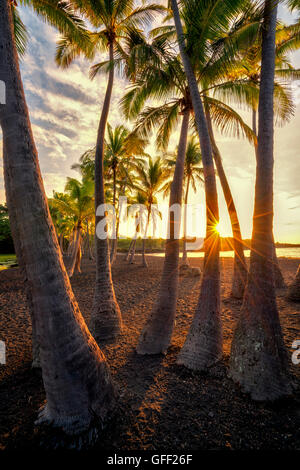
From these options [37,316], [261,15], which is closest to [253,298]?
[37,316]

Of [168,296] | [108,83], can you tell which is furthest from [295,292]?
[108,83]

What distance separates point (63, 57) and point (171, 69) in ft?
14.5

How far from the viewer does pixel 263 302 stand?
3461 millimetres

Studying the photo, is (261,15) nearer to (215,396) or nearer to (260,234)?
(260,234)

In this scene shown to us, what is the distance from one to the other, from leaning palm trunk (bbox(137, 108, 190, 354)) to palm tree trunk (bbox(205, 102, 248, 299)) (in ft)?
9.90

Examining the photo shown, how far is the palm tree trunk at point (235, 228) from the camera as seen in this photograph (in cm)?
732

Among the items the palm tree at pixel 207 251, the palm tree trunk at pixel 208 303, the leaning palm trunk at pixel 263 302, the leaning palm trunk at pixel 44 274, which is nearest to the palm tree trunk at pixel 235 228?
the palm tree at pixel 207 251

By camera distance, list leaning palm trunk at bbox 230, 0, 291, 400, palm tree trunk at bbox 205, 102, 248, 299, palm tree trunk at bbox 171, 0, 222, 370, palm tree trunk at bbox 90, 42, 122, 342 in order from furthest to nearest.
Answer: palm tree trunk at bbox 205, 102, 248, 299, palm tree trunk at bbox 90, 42, 122, 342, palm tree trunk at bbox 171, 0, 222, 370, leaning palm trunk at bbox 230, 0, 291, 400

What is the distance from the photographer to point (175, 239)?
5.05 metres

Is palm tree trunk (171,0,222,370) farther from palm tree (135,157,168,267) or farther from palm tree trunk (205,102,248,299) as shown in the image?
palm tree (135,157,168,267)

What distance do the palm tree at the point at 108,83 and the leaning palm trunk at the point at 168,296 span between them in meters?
1.41

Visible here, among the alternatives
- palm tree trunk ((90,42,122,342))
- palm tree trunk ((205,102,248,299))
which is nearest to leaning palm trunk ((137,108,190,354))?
palm tree trunk ((90,42,122,342))

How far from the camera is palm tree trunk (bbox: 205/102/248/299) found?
7.32 m

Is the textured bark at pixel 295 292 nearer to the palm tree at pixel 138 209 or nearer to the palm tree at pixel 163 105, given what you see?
the palm tree at pixel 163 105
